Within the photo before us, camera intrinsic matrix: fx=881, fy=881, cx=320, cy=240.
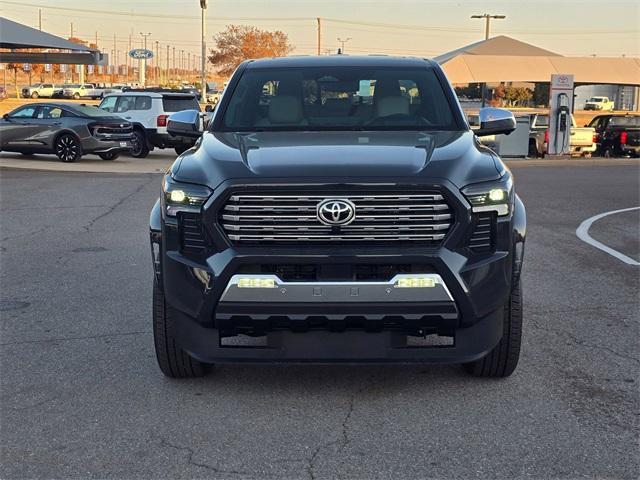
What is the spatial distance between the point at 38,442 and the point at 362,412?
1597 mm

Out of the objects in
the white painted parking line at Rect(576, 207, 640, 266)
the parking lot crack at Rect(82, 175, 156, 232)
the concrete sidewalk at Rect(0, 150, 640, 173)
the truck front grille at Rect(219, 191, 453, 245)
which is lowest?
the concrete sidewalk at Rect(0, 150, 640, 173)

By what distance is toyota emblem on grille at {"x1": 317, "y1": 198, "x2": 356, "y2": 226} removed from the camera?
4273 millimetres

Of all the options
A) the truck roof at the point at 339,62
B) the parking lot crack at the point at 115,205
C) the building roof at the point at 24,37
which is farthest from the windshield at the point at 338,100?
the building roof at the point at 24,37

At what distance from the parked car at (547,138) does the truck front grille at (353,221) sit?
75.5ft

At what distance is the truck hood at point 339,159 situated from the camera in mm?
4352

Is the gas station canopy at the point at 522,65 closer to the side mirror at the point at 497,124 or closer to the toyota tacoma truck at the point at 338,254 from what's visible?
the side mirror at the point at 497,124

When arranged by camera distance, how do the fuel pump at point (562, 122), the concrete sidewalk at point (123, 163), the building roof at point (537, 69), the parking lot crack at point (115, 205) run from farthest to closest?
the building roof at point (537, 69)
the fuel pump at point (562, 122)
the concrete sidewalk at point (123, 163)
the parking lot crack at point (115, 205)

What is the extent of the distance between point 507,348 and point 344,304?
116 centimetres

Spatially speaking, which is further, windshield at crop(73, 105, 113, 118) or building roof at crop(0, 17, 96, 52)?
building roof at crop(0, 17, 96, 52)

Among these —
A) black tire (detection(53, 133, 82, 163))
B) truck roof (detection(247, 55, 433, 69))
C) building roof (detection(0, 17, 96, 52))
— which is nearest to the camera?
truck roof (detection(247, 55, 433, 69))

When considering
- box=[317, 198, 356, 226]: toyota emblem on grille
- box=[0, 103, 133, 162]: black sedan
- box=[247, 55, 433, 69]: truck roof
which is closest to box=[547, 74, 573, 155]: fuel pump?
box=[0, 103, 133, 162]: black sedan

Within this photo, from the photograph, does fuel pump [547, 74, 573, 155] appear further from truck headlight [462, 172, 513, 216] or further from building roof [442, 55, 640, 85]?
truck headlight [462, 172, 513, 216]

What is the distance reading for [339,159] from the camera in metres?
4.54

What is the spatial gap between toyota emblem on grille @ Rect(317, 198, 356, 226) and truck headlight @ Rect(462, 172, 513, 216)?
22.4 inches
